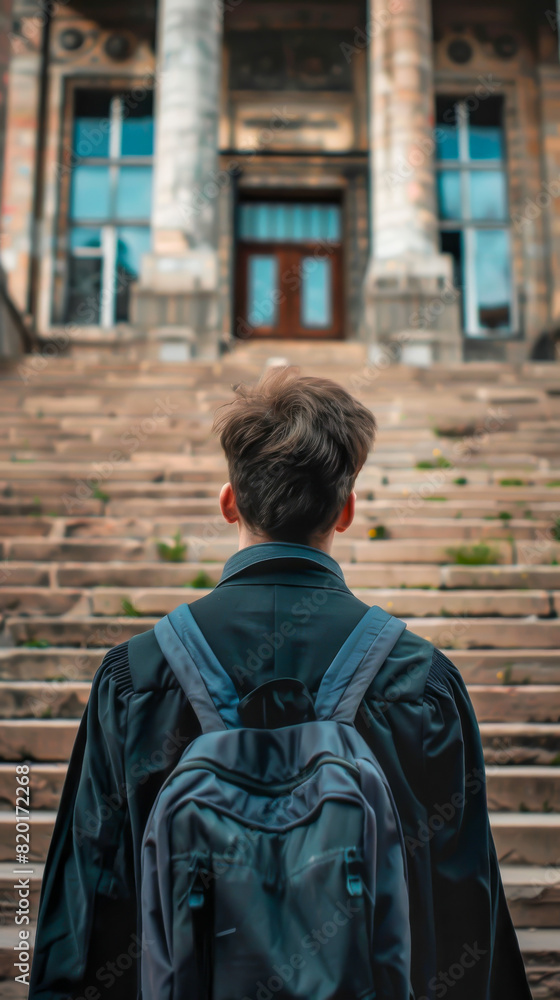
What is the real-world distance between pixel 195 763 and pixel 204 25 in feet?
43.4

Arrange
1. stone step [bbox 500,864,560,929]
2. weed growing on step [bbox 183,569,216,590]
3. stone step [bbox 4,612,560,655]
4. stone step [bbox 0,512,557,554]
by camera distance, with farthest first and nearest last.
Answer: stone step [bbox 0,512,557,554], weed growing on step [bbox 183,569,216,590], stone step [bbox 4,612,560,655], stone step [bbox 500,864,560,929]

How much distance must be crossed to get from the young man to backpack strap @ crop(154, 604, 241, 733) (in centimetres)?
2

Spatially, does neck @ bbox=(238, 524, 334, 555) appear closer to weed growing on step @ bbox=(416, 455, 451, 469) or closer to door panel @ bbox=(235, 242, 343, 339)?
weed growing on step @ bbox=(416, 455, 451, 469)

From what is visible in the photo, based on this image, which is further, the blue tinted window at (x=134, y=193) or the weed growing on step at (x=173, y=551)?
the blue tinted window at (x=134, y=193)

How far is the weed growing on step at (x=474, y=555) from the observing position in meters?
4.84

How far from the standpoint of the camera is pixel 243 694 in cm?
123

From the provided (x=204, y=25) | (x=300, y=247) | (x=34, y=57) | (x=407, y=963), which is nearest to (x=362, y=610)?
(x=407, y=963)

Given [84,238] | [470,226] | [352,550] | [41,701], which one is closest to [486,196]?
[470,226]

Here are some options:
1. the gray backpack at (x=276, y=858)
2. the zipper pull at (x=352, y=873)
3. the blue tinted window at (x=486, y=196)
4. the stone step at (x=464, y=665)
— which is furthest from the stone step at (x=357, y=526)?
the blue tinted window at (x=486, y=196)

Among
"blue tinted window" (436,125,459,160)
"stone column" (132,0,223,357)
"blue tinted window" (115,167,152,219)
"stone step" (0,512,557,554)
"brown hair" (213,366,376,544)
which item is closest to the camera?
"brown hair" (213,366,376,544)

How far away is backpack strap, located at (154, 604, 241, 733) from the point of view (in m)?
1.19

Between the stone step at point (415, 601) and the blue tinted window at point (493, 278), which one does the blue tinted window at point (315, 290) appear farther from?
the stone step at point (415, 601)

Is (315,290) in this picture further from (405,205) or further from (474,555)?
(474,555)

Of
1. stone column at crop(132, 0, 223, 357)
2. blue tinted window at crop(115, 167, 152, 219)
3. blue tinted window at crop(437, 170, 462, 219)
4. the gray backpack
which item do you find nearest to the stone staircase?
the gray backpack
